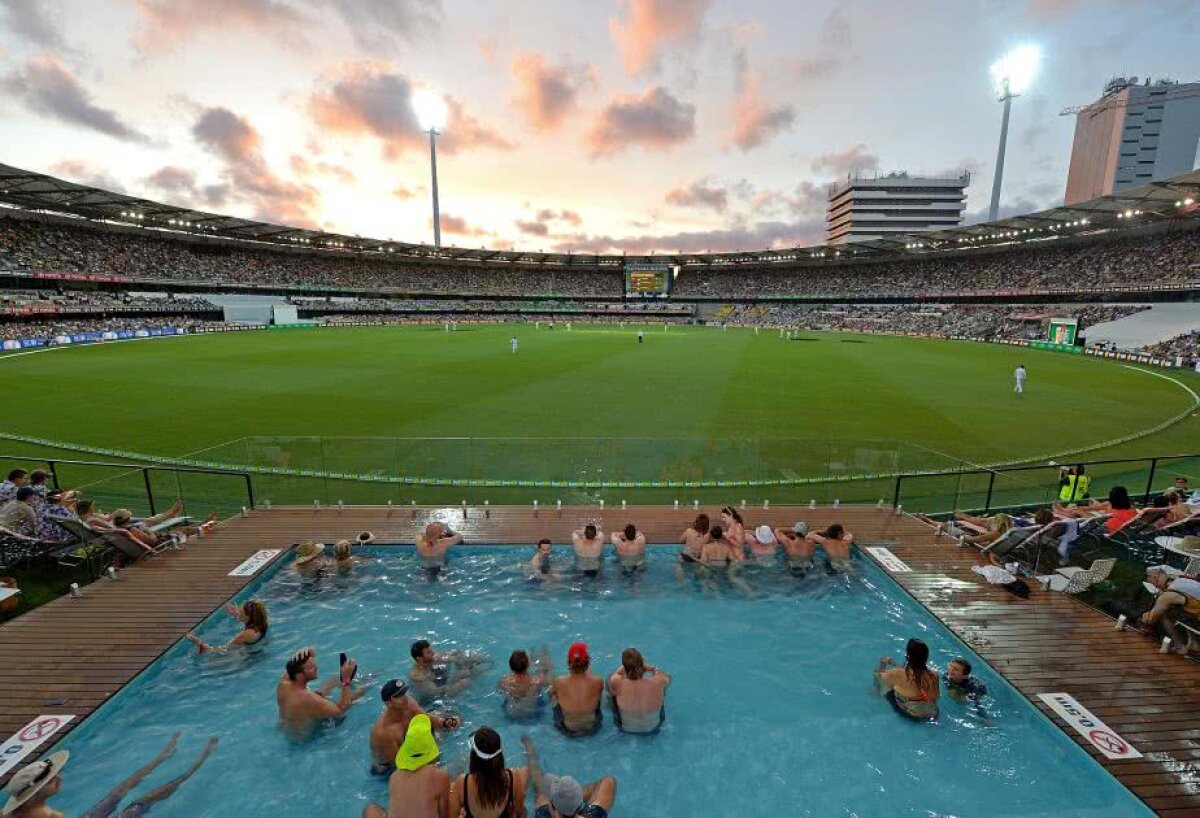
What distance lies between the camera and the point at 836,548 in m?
8.16

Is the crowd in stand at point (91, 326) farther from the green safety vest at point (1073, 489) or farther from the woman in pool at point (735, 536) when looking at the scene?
the green safety vest at point (1073, 489)

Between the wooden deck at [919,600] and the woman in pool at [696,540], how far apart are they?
683mm

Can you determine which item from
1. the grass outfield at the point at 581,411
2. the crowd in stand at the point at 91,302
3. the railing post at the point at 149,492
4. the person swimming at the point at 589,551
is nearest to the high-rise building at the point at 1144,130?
the grass outfield at the point at 581,411

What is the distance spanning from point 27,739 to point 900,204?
6412 inches

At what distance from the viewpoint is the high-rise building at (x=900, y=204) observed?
132500 mm

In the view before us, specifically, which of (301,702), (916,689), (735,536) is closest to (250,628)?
(301,702)

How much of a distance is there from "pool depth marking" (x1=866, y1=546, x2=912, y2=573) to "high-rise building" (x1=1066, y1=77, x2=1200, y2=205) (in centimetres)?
15157

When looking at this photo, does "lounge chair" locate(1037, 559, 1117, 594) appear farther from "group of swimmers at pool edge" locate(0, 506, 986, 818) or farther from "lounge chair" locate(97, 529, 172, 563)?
"lounge chair" locate(97, 529, 172, 563)

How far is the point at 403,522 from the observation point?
949cm

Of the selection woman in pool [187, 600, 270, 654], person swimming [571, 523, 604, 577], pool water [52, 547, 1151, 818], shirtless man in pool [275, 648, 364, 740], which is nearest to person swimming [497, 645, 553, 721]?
pool water [52, 547, 1151, 818]

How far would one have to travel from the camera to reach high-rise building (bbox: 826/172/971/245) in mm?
132500

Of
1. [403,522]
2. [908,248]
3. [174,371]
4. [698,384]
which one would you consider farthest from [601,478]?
[908,248]

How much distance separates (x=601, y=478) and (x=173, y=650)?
7.01 m

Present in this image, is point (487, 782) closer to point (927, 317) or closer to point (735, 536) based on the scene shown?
point (735, 536)
